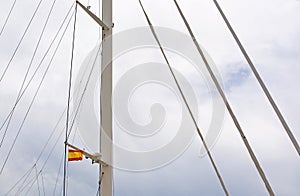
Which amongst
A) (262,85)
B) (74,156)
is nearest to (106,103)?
(74,156)

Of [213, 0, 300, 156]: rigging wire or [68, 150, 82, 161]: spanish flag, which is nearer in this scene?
[213, 0, 300, 156]: rigging wire

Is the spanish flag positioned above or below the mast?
below

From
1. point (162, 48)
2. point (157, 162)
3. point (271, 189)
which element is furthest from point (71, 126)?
point (271, 189)

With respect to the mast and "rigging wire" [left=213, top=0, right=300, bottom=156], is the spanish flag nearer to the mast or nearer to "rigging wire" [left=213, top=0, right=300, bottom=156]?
the mast

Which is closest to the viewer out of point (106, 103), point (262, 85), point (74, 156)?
point (262, 85)

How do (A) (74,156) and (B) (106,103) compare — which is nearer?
(A) (74,156)

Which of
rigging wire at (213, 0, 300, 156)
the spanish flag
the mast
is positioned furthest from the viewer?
the mast

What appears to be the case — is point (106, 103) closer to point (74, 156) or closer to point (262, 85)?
point (74, 156)

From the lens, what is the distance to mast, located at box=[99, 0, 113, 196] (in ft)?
18.6

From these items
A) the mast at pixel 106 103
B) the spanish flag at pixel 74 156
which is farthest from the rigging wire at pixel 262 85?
the spanish flag at pixel 74 156

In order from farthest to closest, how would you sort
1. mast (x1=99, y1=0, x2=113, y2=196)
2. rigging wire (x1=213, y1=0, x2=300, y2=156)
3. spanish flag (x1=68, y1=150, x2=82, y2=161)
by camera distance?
mast (x1=99, y1=0, x2=113, y2=196) < spanish flag (x1=68, y1=150, x2=82, y2=161) < rigging wire (x1=213, y1=0, x2=300, y2=156)

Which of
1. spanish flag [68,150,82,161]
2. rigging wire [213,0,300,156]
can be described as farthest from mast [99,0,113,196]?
rigging wire [213,0,300,156]

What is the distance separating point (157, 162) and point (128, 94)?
4.59ft

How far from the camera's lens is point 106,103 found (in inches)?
233
